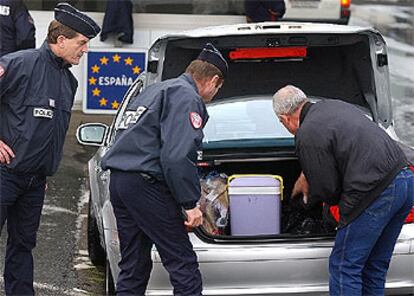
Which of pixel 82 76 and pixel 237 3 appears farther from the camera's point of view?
pixel 237 3

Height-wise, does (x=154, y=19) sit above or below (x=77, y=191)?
above

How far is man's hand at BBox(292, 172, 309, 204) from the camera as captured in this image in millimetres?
5641

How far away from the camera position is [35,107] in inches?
212

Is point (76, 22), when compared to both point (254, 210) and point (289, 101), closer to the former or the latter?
point (289, 101)

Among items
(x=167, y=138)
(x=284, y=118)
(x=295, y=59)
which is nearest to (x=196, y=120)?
(x=167, y=138)

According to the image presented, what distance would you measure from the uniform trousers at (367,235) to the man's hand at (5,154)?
1812 millimetres

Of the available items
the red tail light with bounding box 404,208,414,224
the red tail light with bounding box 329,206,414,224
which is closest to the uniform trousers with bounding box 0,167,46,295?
the red tail light with bounding box 329,206,414,224

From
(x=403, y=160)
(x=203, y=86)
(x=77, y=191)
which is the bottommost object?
(x=77, y=191)

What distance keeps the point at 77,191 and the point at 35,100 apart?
12.2 ft

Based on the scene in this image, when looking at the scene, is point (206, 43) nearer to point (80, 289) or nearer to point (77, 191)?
point (80, 289)

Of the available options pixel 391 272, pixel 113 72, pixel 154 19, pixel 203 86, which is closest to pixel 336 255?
pixel 391 272

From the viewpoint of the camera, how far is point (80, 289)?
6496mm

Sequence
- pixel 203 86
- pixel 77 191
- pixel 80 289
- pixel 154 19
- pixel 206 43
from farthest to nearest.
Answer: pixel 154 19 < pixel 77 191 < pixel 80 289 < pixel 206 43 < pixel 203 86

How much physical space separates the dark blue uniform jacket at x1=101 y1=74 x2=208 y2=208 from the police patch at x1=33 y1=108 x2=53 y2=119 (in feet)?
1.86
